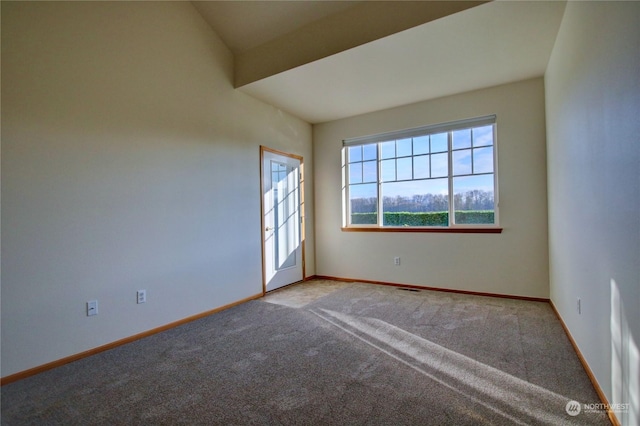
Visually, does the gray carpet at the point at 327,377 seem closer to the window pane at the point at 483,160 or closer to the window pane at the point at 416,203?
the window pane at the point at 416,203

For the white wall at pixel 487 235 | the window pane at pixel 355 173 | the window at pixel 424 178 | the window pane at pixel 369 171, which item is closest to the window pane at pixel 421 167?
the window at pixel 424 178

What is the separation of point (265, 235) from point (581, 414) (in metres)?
3.32

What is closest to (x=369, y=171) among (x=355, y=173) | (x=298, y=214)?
(x=355, y=173)

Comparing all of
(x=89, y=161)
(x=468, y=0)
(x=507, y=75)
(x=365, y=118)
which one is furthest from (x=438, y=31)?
(x=89, y=161)

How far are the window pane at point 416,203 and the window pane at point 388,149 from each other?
43cm

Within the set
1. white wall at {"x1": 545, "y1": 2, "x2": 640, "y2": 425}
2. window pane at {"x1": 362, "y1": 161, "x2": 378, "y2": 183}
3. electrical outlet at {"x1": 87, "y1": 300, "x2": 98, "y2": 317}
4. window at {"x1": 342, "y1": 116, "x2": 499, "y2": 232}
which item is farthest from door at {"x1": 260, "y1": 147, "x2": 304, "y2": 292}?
white wall at {"x1": 545, "y1": 2, "x2": 640, "y2": 425}

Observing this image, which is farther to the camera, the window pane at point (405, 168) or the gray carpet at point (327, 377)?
the window pane at point (405, 168)

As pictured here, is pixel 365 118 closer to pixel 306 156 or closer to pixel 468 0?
pixel 306 156

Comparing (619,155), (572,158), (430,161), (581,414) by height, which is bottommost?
(581,414)

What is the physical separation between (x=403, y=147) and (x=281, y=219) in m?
2.04

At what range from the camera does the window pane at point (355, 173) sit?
15.5 ft

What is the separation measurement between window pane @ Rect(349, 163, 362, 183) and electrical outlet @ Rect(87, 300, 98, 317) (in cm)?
353

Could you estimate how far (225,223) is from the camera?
11.5 ft

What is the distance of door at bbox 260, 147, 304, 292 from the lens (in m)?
4.08
